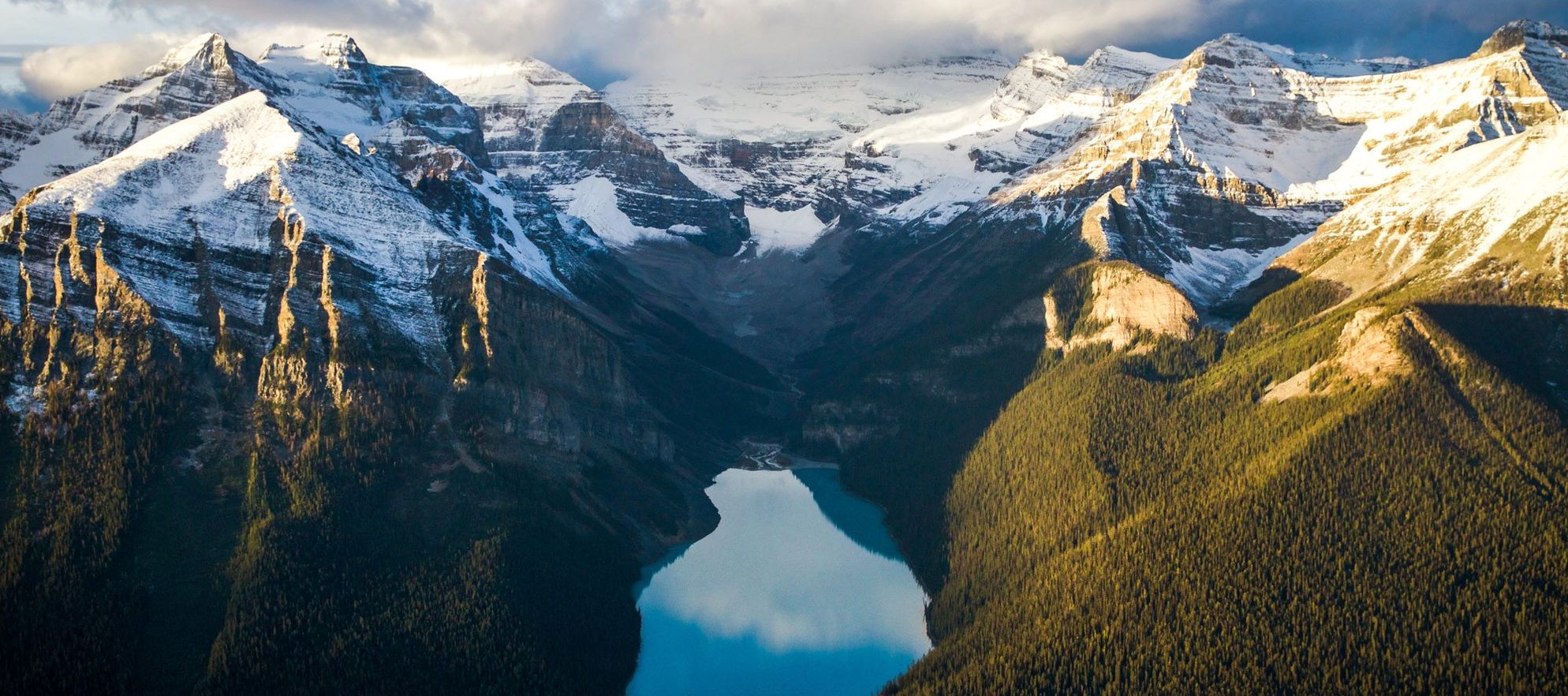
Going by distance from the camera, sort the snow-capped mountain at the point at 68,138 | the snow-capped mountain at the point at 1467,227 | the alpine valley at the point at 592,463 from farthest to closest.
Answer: the snow-capped mountain at the point at 68,138
the snow-capped mountain at the point at 1467,227
the alpine valley at the point at 592,463

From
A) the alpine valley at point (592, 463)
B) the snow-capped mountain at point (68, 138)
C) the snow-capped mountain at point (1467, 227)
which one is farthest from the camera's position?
the snow-capped mountain at point (68, 138)

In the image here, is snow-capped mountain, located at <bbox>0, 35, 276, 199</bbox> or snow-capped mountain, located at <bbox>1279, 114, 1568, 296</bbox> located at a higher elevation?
snow-capped mountain, located at <bbox>0, 35, 276, 199</bbox>

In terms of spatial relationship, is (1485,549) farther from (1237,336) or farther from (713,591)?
(713,591)

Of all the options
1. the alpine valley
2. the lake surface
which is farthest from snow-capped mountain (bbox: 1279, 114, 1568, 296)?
the lake surface

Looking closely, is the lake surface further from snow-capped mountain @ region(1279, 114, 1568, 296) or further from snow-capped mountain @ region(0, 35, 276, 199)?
snow-capped mountain @ region(0, 35, 276, 199)

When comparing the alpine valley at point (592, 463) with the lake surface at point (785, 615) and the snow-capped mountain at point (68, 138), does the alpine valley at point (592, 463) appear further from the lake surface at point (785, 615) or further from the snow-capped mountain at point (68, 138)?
the snow-capped mountain at point (68, 138)

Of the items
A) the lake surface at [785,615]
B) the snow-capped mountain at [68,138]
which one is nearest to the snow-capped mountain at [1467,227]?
the lake surface at [785,615]

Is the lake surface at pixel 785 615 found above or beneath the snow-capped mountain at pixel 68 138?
beneath

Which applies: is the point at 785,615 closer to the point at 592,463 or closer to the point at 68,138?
the point at 592,463

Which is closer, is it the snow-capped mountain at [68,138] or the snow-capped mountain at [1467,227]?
the snow-capped mountain at [1467,227]

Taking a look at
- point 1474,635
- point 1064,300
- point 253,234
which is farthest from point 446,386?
point 1474,635
